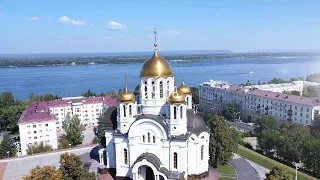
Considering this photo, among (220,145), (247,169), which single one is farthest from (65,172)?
(247,169)

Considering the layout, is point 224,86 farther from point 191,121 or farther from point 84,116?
point 191,121

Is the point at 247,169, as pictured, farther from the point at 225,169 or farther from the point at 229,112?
the point at 229,112

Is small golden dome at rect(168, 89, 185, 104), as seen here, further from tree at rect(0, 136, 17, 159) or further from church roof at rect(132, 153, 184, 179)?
tree at rect(0, 136, 17, 159)

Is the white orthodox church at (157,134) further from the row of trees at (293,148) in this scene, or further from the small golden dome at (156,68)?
the row of trees at (293,148)

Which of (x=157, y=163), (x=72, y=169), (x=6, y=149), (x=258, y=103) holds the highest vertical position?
(x=72, y=169)

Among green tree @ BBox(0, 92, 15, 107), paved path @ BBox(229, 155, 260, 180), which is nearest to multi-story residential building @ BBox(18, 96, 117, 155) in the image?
green tree @ BBox(0, 92, 15, 107)
